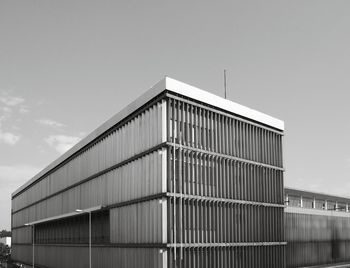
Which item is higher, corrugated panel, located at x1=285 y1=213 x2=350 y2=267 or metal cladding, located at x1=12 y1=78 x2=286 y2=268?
metal cladding, located at x1=12 y1=78 x2=286 y2=268

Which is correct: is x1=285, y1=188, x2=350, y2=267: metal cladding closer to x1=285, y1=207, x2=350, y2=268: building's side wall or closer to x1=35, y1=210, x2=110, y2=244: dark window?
x1=285, y1=207, x2=350, y2=268: building's side wall

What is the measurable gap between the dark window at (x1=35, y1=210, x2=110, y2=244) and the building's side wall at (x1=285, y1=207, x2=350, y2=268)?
75.6ft

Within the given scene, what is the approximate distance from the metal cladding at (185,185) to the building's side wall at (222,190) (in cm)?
10

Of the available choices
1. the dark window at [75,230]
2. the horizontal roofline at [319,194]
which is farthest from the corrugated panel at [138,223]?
the horizontal roofline at [319,194]

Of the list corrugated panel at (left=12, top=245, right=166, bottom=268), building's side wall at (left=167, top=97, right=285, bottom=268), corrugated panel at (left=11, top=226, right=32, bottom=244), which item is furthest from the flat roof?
corrugated panel at (left=11, top=226, right=32, bottom=244)

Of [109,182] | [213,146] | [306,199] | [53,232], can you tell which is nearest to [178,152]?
[213,146]

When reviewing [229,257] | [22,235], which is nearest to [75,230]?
[229,257]

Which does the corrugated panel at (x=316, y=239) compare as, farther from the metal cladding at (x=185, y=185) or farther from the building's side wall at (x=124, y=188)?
the building's side wall at (x=124, y=188)

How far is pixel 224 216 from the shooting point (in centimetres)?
5034

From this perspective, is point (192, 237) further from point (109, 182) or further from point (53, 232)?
point (53, 232)

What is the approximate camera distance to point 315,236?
71.4 m

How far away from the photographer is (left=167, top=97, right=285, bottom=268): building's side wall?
1804 inches

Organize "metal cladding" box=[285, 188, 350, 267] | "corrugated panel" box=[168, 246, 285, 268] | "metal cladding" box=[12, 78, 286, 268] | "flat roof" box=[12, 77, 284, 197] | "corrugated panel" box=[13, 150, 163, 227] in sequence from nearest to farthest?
"corrugated panel" box=[168, 246, 285, 268] < "metal cladding" box=[12, 78, 286, 268] < "flat roof" box=[12, 77, 284, 197] < "corrugated panel" box=[13, 150, 163, 227] < "metal cladding" box=[285, 188, 350, 267]

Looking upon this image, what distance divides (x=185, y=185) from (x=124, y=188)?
9338 mm
